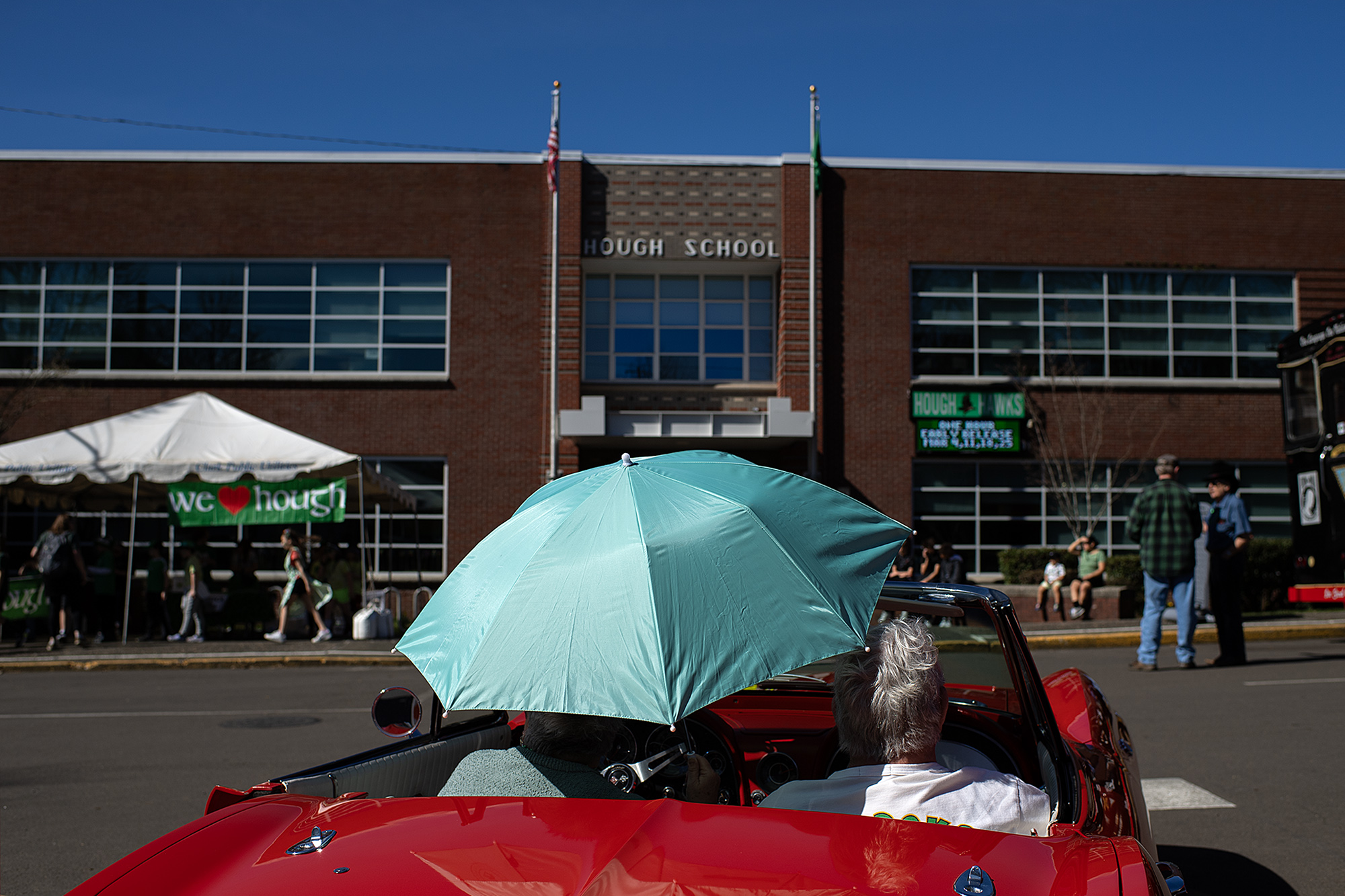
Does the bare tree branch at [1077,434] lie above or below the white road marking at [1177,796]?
above

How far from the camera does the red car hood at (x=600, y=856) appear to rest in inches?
67.0

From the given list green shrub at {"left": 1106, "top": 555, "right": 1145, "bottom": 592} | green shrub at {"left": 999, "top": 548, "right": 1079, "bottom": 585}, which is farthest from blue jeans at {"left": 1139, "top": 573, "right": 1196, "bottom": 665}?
green shrub at {"left": 999, "top": 548, "right": 1079, "bottom": 585}

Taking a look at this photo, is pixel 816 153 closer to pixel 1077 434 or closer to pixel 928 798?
pixel 1077 434

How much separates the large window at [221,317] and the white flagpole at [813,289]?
7866 millimetres

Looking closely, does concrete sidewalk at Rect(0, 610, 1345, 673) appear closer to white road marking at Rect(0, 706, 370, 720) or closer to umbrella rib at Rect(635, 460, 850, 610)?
white road marking at Rect(0, 706, 370, 720)

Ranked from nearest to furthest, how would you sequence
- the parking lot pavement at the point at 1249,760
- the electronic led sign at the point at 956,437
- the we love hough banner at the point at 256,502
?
1. the parking lot pavement at the point at 1249,760
2. the we love hough banner at the point at 256,502
3. the electronic led sign at the point at 956,437

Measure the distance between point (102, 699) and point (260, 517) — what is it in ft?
16.5

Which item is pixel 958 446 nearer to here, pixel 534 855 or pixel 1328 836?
pixel 1328 836

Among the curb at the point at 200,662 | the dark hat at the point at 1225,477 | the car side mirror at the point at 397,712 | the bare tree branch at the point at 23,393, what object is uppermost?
the bare tree branch at the point at 23,393

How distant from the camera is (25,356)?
73.0ft

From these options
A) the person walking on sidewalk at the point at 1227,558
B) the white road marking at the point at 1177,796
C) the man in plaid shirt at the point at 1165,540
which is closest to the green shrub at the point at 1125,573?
the person walking on sidewalk at the point at 1227,558

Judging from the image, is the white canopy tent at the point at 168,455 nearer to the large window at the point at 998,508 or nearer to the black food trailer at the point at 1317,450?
the large window at the point at 998,508

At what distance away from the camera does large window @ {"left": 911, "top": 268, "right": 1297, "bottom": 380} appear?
22.8 meters

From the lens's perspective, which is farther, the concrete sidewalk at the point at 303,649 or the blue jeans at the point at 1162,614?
the concrete sidewalk at the point at 303,649
